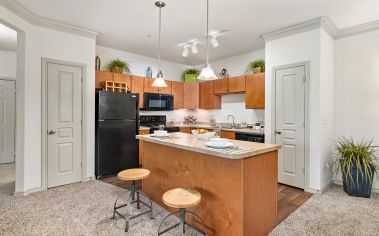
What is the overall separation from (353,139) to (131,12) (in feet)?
13.9

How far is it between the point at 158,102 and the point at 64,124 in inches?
88.1

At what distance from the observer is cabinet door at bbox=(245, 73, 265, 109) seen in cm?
432

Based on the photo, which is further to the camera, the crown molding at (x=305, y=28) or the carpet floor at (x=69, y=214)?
the crown molding at (x=305, y=28)

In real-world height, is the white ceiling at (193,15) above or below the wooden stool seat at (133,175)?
above

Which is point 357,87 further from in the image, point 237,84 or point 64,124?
point 64,124

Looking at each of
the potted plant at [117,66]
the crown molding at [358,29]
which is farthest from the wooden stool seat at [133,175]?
the crown molding at [358,29]

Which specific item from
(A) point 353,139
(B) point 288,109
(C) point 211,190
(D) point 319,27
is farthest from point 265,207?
(D) point 319,27

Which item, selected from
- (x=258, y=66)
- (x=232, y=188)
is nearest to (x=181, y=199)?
(x=232, y=188)

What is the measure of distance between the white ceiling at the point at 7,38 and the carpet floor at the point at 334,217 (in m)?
5.37

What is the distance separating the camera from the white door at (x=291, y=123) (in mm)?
3525

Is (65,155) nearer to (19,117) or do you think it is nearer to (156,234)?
(19,117)

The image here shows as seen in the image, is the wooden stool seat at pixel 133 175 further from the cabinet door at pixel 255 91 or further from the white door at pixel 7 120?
the white door at pixel 7 120

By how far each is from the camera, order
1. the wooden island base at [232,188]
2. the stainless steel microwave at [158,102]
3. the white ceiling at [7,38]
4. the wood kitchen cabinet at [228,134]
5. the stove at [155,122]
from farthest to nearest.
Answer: the stove at [155,122]
the stainless steel microwave at [158,102]
the wood kitchen cabinet at [228,134]
the white ceiling at [7,38]
the wooden island base at [232,188]

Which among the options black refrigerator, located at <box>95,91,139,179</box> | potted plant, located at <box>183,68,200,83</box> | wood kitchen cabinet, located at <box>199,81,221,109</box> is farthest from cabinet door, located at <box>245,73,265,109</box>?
black refrigerator, located at <box>95,91,139,179</box>
